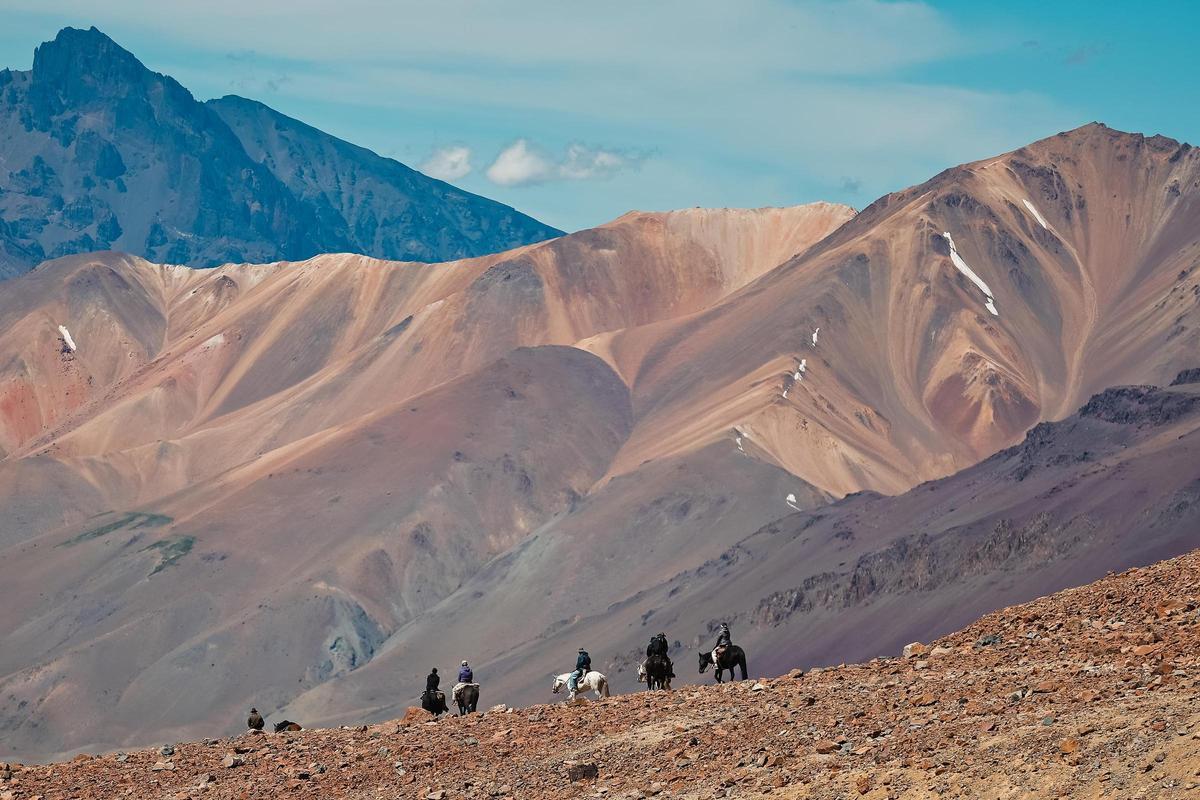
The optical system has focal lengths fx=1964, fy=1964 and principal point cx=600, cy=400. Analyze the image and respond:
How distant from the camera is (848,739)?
25938mm

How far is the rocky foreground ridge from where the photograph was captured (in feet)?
74.1

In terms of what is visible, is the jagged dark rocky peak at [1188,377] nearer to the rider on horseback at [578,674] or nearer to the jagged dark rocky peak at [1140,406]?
the jagged dark rocky peak at [1140,406]

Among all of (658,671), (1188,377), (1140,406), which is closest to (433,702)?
(658,671)

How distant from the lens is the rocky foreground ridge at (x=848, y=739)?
889 inches

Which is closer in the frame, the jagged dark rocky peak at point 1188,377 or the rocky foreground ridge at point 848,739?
the rocky foreground ridge at point 848,739

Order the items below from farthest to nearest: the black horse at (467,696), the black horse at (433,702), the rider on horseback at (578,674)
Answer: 1. the rider on horseback at (578,674)
2. the black horse at (467,696)
3. the black horse at (433,702)

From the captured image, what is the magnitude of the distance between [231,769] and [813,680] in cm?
945

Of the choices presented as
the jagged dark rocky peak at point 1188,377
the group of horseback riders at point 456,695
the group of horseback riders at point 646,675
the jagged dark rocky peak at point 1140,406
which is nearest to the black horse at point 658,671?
the group of horseback riders at point 646,675

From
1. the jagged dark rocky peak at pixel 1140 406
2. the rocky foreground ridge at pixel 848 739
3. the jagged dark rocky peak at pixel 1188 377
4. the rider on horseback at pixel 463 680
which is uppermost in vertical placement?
the jagged dark rocky peak at pixel 1188 377

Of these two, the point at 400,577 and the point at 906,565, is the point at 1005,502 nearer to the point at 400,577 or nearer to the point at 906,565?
the point at 906,565

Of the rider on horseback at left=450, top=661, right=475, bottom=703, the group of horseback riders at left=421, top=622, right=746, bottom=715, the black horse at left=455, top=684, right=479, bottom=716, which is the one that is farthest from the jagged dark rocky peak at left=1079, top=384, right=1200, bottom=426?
the black horse at left=455, top=684, right=479, bottom=716

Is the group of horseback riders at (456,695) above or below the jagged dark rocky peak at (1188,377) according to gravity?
below

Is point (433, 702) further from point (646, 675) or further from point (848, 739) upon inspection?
point (848, 739)

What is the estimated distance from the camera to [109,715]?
16400cm
